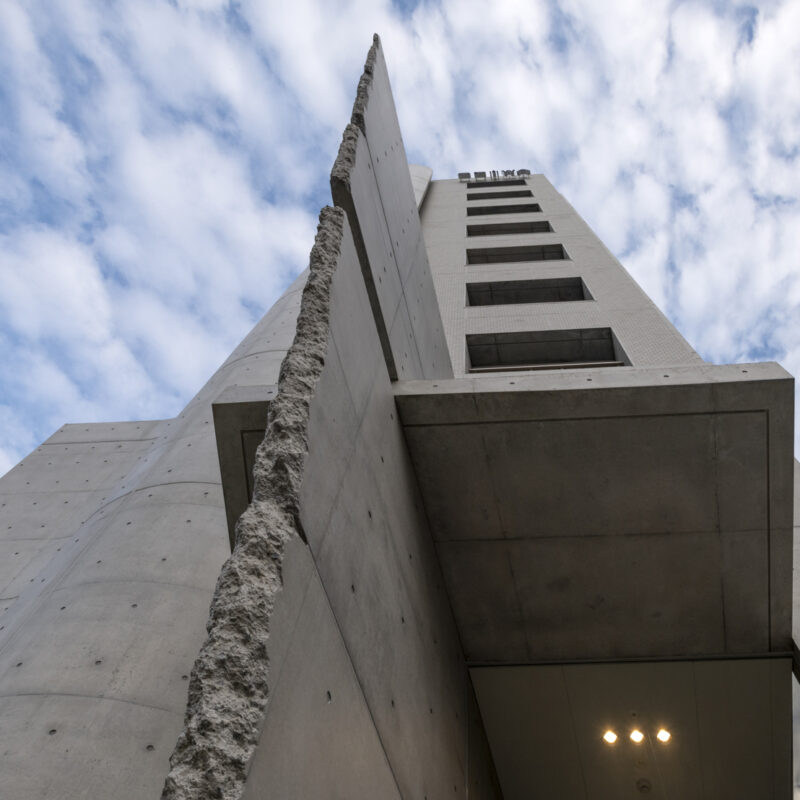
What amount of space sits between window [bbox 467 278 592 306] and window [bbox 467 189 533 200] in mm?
11893

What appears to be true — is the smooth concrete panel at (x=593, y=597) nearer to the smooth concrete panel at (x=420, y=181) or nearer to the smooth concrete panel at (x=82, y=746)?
the smooth concrete panel at (x=82, y=746)

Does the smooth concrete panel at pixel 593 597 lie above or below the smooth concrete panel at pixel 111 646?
above

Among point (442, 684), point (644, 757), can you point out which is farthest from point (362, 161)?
point (644, 757)

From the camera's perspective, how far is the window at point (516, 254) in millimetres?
18938

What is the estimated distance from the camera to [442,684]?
5559 mm

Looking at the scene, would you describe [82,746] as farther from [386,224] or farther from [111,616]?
[386,224]

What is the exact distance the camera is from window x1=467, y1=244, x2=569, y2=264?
746 inches

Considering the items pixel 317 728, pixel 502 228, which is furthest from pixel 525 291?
pixel 317 728

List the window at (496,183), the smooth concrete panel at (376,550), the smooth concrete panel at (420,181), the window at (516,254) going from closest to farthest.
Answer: the smooth concrete panel at (376,550)
the window at (516,254)
the smooth concrete panel at (420,181)
the window at (496,183)

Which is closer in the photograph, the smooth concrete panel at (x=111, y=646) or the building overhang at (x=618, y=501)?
the building overhang at (x=618, y=501)

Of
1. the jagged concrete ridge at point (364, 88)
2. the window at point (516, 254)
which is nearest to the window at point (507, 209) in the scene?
the window at point (516, 254)

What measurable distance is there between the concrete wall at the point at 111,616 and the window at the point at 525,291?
18.2 ft

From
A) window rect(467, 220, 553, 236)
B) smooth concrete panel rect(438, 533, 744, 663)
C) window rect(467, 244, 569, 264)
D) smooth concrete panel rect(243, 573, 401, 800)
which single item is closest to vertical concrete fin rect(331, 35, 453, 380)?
smooth concrete panel rect(438, 533, 744, 663)

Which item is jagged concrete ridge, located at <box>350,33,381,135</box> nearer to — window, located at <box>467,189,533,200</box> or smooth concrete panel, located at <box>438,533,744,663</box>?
smooth concrete panel, located at <box>438,533,744,663</box>
